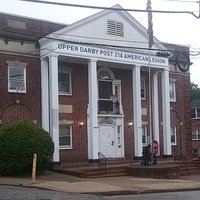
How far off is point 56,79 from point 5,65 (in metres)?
2.83

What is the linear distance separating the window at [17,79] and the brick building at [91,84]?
0.05m

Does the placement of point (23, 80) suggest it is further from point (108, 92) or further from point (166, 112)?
point (166, 112)

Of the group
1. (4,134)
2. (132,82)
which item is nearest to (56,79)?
(4,134)

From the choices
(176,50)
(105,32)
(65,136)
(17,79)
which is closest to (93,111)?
(65,136)

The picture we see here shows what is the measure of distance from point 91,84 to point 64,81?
202 cm

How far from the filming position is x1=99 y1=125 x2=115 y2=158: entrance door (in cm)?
A: 3206

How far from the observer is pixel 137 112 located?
1255 inches

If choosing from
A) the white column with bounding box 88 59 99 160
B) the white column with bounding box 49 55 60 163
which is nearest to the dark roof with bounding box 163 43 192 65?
the white column with bounding box 88 59 99 160

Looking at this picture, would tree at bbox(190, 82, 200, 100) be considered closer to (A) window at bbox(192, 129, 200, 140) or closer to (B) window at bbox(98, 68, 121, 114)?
(A) window at bbox(192, 129, 200, 140)

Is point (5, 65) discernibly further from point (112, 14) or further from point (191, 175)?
point (191, 175)

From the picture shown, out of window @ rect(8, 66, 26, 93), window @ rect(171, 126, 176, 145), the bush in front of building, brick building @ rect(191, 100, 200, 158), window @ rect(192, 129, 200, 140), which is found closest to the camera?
the bush in front of building

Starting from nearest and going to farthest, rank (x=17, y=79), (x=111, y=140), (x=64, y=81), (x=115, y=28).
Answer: (x=17, y=79), (x=64, y=81), (x=115, y=28), (x=111, y=140)

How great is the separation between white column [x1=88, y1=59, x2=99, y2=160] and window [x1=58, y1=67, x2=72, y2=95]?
1607mm

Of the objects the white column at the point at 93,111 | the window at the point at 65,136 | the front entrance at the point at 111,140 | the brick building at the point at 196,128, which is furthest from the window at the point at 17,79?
the brick building at the point at 196,128
